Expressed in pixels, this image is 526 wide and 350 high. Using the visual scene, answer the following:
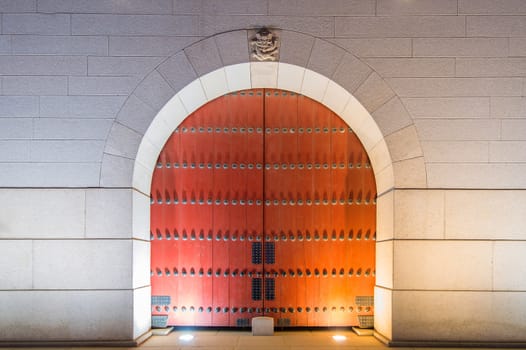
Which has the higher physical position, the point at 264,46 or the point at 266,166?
the point at 264,46

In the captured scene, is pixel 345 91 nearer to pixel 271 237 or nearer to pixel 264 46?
pixel 264 46

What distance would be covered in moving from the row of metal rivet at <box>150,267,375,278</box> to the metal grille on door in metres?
0.01

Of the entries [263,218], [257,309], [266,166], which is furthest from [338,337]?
[266,166]

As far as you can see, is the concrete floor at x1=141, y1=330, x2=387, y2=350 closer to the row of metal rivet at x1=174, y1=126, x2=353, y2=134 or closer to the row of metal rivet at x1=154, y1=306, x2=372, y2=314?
the row of metal rivet at x1=154, y1=306, x2=372, y2=314

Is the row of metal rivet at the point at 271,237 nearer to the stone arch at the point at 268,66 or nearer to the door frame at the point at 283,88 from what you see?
the door frame at the point at 283,88

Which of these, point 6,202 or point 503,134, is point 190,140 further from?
point 503,134

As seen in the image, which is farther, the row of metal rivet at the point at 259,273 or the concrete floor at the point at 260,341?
the row of metal rivet at the point at 259,273

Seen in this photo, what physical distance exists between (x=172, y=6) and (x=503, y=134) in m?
4.09

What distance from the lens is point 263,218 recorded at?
20.3 ft

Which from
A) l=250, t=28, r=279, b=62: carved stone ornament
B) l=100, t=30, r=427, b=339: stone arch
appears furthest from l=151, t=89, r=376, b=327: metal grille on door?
l=250, t=28, r=279, b=62: carved stone ornament

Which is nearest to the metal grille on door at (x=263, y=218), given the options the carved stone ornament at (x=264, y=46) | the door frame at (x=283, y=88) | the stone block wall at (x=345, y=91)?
the door frame at (x=283, y=88)

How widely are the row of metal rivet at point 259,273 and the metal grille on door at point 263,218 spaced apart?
13 millimetres

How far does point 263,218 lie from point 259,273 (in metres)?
0.71

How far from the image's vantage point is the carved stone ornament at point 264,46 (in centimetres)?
538
